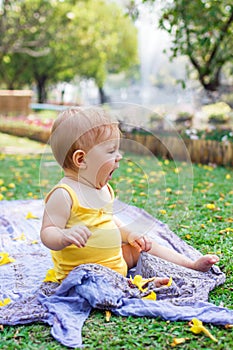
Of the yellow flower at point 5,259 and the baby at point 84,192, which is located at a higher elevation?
the baby at point 84,192

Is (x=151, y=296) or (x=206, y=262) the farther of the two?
(x=206, y=262)

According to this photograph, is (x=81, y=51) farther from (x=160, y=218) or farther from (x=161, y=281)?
(x=161, y=281)

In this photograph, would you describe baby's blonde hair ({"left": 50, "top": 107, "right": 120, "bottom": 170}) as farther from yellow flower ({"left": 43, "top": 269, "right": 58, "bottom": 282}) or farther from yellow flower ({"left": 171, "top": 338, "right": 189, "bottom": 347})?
yellow flower ({"left": 171, "top": 338, "right": 189, "bottom": 347})

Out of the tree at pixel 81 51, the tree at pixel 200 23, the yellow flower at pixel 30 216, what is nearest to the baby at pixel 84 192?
the yellow flower at pixel 30 216

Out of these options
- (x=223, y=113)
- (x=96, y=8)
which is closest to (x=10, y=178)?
(x=223, y=113)

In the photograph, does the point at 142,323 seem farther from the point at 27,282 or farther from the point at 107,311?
the point at 27,282

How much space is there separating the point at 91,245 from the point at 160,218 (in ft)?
4.78

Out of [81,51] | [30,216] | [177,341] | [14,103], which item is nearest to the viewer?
[177,341]

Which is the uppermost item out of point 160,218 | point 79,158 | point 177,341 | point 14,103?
point 79,158

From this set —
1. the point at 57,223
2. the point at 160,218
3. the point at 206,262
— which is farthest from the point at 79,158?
the point at 160,218

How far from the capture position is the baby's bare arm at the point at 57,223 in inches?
88.6

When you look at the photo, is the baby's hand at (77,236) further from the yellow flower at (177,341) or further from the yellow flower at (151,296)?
the yellow flower at (177,341)

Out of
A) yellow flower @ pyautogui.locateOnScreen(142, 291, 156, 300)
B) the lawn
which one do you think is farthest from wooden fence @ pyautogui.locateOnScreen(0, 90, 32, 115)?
yellow flower @ pyautogui.locateOnScreen(142, 291, 156, 300)

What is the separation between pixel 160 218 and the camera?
12.4 feet
